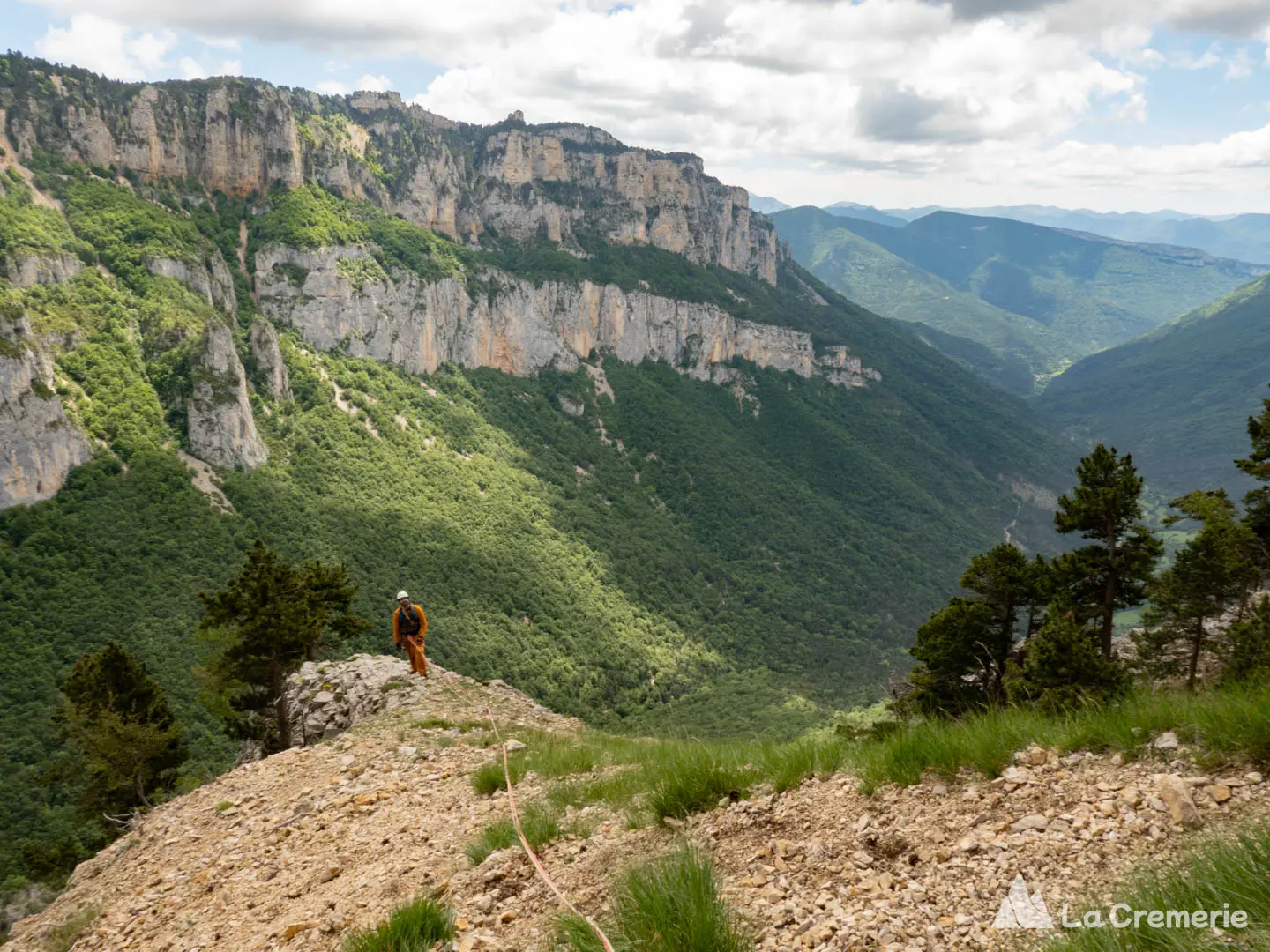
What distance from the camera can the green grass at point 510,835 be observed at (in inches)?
240

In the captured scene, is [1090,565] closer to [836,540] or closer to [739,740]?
[739,740]

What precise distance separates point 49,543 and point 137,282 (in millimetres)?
33782

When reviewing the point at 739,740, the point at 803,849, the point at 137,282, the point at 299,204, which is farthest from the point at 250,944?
Answer: the point at 299,204

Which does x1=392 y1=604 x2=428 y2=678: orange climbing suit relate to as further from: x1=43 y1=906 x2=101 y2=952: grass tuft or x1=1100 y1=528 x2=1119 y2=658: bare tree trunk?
x1=1100 y1=528 x2=1119 y2=658: bare tree trunk

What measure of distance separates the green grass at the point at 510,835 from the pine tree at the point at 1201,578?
15556mm

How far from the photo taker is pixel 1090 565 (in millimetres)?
16578

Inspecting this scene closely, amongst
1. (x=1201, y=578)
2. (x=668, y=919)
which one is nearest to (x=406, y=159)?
(x=1201, y=578)

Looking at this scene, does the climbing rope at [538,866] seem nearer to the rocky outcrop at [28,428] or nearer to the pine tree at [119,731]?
the pine tree at [119,731]

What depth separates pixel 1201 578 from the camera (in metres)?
16.4

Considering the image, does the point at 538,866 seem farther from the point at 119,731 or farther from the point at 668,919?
the point at 119,731

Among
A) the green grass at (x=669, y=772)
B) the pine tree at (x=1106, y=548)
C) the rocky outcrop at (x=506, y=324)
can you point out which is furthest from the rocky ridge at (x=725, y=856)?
the rocky outcrop at (x=506, y=324)

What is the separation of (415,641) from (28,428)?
47.2 m

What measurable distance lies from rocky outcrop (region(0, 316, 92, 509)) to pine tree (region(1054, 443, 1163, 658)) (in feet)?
195

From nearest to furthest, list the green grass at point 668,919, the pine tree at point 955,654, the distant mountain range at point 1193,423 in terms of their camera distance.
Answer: the green grass at point 668,919
the pine tree at point 955,654
the distant mountain range at point 1193,423
